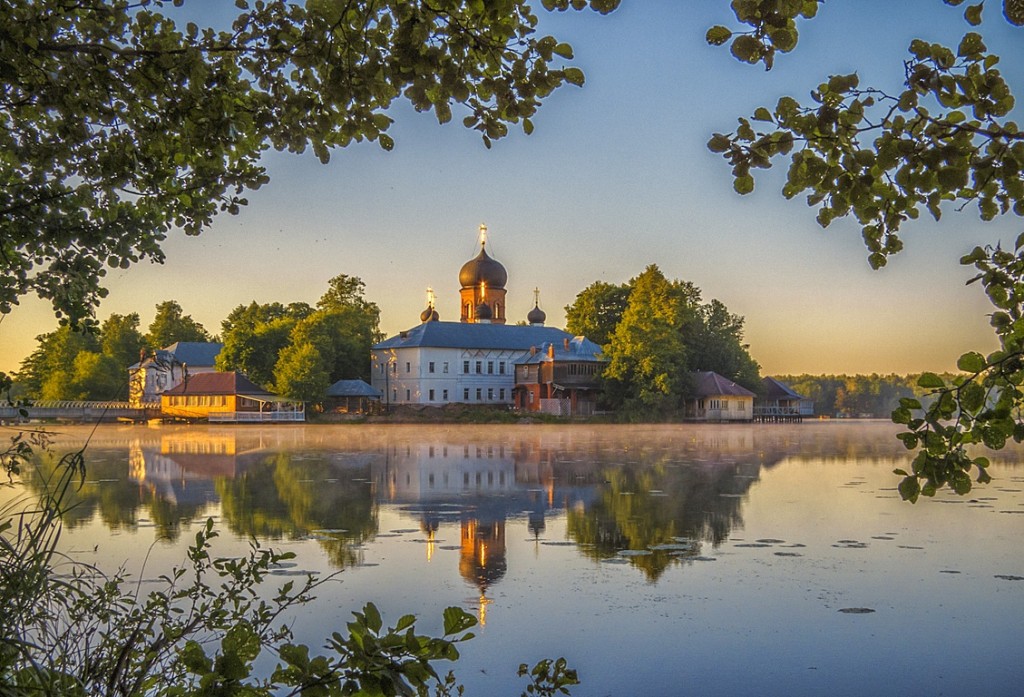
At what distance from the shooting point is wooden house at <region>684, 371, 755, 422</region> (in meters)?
59.3

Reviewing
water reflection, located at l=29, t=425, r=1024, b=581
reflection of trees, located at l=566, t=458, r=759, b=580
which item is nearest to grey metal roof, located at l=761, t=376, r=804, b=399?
water reflection, located at l=29, t=425, r=1024, b=581

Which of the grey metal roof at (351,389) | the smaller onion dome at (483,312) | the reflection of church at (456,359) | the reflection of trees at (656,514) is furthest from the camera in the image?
the smaller onion dome at (483,312)

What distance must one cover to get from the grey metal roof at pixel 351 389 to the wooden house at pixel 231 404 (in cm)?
500

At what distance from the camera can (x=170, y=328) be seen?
309 ft

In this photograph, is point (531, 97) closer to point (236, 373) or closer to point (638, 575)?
point (638, 575)

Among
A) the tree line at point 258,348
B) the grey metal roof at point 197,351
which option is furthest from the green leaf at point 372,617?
the grey metal roof at point 197,351

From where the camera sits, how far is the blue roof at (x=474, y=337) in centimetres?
6781

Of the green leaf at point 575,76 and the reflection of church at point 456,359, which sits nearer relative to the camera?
the green leaf at point 575,76

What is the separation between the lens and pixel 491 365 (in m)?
69.7

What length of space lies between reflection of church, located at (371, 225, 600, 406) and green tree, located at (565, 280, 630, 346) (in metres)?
1.94

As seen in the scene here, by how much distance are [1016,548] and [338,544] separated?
679 centimetres

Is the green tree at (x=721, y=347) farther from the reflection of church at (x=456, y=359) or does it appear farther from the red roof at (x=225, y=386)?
the red roof at (x=225, y=386)

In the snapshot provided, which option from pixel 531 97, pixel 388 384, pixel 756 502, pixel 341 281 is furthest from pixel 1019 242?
pixel 341 281

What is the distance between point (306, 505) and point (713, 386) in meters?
50.1
